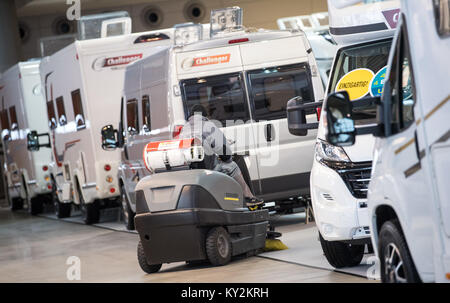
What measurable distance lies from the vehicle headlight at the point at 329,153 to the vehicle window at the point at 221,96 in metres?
4.37

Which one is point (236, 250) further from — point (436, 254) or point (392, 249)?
point (436, 254)

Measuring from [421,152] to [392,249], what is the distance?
84 centimetres

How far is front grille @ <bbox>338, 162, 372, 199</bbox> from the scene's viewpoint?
8328 mm

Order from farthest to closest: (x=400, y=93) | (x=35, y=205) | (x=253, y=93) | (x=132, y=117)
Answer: (x=35, y=205), (x=132, y=117), (x=253, y=93), (x=400, y=93)

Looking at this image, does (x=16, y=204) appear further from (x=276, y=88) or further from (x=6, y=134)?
(x=276, y=88)

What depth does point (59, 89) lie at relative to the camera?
1895cm

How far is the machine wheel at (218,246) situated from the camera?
381 inches

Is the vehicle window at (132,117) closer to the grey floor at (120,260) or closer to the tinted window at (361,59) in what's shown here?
the grey floor at (120,260)

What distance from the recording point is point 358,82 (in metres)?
8.94

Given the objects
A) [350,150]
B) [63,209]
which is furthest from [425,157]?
[63,209]

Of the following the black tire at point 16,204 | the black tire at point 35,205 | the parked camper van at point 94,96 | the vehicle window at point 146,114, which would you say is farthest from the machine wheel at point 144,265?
the black tire at point 16,204

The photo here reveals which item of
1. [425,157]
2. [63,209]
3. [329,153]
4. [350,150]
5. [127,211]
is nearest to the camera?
[425,157]

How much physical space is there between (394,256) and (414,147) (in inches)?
31.3

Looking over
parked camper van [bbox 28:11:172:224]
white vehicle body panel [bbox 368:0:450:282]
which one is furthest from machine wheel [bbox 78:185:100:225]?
white vehicle body panel [bbox 368:0:450:282]
